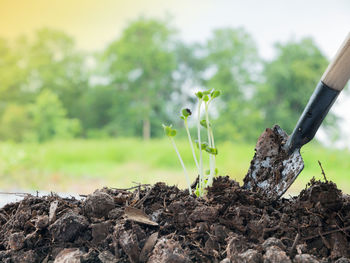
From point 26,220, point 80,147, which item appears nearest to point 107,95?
point 80,147

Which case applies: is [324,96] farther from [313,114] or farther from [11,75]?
[11,75]

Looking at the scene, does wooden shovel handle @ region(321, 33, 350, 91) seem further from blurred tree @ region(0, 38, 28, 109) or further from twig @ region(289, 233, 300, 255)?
blurred tree @ region(0, 38, 28, 109)

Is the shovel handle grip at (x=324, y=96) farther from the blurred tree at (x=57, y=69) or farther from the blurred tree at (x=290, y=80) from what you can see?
the blurred tree at (x=57, y=69)

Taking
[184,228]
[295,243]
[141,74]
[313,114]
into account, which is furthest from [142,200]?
[141,74]

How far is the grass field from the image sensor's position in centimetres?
494

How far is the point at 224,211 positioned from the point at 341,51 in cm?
66

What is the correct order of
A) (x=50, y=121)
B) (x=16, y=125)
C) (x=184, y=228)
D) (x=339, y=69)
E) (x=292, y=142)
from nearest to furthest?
(x=184, y=228), (x=339, y=69), (x=292, y=142), (x=16, y=125), (x=50, y=121)

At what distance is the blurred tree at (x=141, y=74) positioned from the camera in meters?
8.35

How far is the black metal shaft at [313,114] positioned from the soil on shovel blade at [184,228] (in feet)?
0.58

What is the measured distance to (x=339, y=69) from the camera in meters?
1.20

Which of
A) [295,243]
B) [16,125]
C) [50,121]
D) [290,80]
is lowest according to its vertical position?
[295,243]

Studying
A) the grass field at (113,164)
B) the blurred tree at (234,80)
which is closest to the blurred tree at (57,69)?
the grass field at (113,164)

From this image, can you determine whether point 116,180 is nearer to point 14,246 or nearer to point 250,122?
point 250,122

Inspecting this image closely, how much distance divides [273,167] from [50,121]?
745cm
